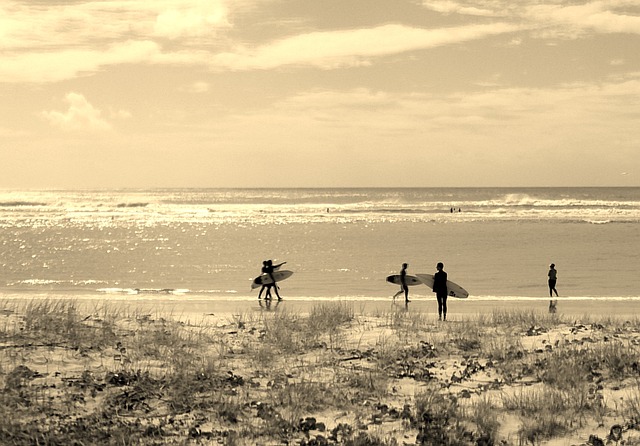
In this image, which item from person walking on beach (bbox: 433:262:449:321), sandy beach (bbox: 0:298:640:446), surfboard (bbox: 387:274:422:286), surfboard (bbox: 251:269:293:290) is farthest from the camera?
surfboard (bbox: 387:274:422:286)

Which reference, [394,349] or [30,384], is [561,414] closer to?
[394,349]

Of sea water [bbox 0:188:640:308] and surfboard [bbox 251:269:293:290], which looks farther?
sea water [bbox 0:188:640:308]

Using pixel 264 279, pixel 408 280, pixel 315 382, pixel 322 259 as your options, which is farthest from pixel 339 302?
pixel 322 259

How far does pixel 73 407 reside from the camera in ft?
31.5

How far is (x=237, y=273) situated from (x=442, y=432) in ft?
71.7

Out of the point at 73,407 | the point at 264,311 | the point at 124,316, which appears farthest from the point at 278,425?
the point at 264,311

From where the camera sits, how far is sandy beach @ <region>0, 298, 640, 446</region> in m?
9.05

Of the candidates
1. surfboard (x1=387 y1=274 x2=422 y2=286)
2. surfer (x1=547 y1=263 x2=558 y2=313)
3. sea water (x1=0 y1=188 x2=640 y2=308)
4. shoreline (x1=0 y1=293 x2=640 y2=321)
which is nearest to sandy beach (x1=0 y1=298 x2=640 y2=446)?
shoreline (x1=0 y1=293 x2=640 y2=321)

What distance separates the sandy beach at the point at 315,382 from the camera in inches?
356

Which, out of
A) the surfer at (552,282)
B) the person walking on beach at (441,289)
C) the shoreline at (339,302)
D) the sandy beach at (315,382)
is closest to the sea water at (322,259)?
the surfer at (552,282)

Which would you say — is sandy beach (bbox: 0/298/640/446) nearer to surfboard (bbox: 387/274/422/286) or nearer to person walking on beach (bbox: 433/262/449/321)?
person walking on beach (bbox: 433/262/449/321)

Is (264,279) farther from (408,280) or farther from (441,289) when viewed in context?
(441,289)

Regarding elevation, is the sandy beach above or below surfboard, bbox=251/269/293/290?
below

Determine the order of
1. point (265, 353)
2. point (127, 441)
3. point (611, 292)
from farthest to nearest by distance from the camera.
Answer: point (611, 292) < point (265, 353) < point (127, 441)
